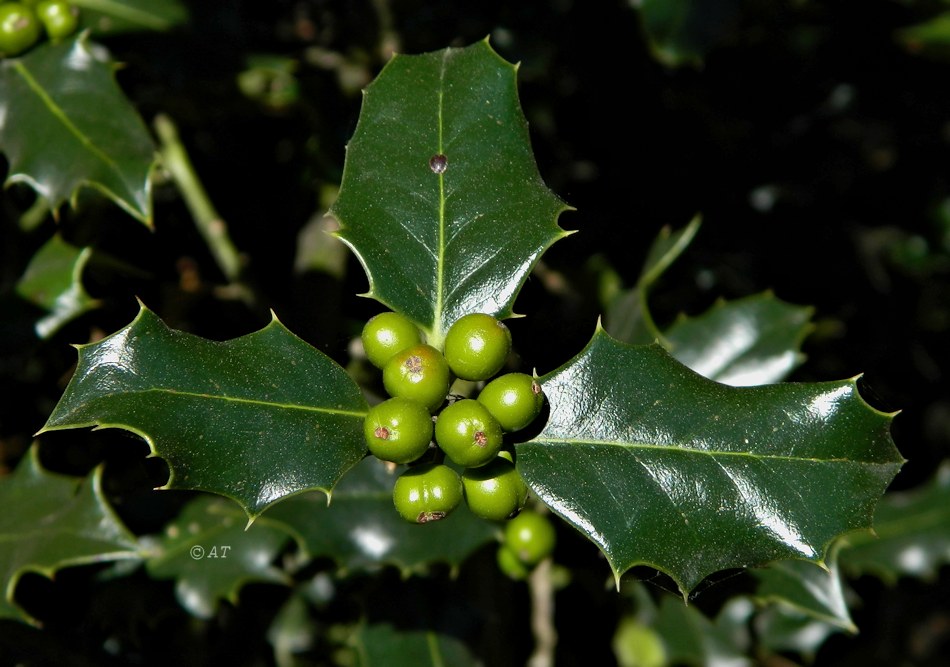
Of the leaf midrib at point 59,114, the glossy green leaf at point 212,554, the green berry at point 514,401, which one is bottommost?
the glossy green leaf at point 212,554

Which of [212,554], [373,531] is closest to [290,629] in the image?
[212,554]

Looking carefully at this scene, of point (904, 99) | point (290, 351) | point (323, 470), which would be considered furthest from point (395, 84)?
point (904, 99)

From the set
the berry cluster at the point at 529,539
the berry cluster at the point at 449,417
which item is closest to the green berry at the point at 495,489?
the berry cluster at the point at 449,417

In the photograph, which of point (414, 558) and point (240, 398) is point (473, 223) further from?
point (414, 558)

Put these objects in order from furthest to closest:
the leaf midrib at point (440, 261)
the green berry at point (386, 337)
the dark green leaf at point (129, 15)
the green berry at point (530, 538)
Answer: the dark green leaf at point (129, 15), the green berry at point (530, 538), the leaf midrib at point (440, 261), the green berry at point (386, 337)

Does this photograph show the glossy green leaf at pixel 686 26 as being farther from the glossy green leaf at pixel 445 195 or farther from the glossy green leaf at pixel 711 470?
the glossy green leaf at pixel 711 470

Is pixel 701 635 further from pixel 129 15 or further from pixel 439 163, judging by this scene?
pixel 129 15
